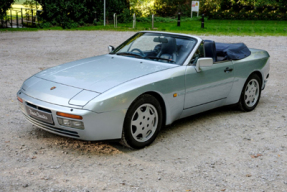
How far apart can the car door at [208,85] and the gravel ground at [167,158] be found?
449mm

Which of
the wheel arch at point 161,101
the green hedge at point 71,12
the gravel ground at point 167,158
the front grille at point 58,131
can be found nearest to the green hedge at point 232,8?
the green hedge at point 71,12

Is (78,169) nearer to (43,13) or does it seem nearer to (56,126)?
(56,126)

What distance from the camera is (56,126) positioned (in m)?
4.17

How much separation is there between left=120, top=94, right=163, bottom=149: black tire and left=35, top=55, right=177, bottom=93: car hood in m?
0.35

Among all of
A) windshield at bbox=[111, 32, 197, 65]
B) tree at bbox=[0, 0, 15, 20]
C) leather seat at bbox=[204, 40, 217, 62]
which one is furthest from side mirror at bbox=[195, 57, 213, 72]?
tree at bbox=[0, 0, 15, 20]

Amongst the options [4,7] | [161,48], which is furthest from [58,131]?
[4,7]

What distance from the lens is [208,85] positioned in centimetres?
536

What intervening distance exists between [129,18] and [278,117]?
24.0 metres

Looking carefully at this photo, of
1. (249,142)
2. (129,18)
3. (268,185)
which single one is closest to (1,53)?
(249,142)

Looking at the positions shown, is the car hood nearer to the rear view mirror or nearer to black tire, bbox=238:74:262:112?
the rear view mirror

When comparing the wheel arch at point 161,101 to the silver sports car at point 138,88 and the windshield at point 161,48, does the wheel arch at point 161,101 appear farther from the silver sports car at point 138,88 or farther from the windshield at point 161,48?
the windshield at point 161,48

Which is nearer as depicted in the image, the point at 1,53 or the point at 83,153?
the point at 83,153

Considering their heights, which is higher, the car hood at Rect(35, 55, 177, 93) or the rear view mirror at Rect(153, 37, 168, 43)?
the rear view mirror at Rect(153, 37, 168, 43)

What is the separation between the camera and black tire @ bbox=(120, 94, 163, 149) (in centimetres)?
434
